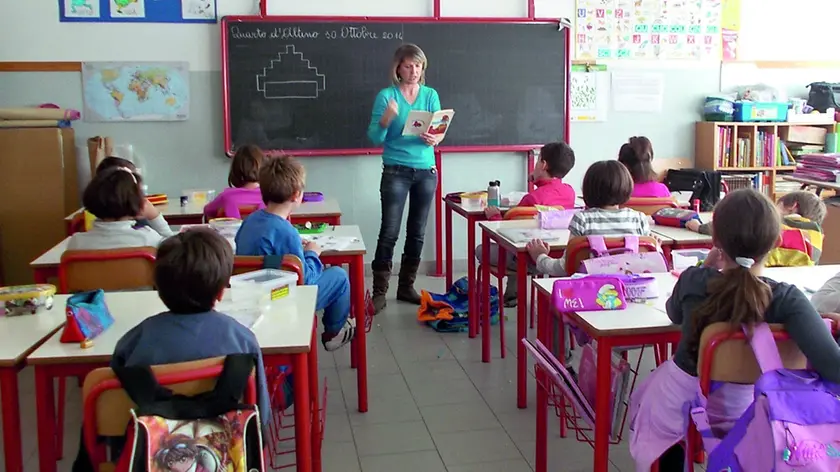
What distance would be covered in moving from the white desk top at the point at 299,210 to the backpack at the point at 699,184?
271cm

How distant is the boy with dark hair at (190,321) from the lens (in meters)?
1.93

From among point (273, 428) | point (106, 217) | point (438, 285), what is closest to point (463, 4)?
point (438, 285)

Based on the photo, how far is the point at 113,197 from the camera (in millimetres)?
3215

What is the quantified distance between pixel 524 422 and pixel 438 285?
2639 mm

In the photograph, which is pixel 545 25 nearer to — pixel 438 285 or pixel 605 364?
pixel 438 285

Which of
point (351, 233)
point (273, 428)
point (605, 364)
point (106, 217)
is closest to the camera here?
point (605, 364)

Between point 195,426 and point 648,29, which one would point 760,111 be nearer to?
point 648,29

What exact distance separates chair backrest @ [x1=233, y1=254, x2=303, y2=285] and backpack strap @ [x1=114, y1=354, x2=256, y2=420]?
98 cm

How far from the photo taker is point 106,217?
3264mm

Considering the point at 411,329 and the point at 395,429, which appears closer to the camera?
the point at 395,429

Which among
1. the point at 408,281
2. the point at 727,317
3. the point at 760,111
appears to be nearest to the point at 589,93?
the point at 760,111

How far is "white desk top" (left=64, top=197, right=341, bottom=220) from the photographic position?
14.9 feet

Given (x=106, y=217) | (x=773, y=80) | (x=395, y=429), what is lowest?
(x=395, y=429)

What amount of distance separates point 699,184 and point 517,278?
9.67ft
